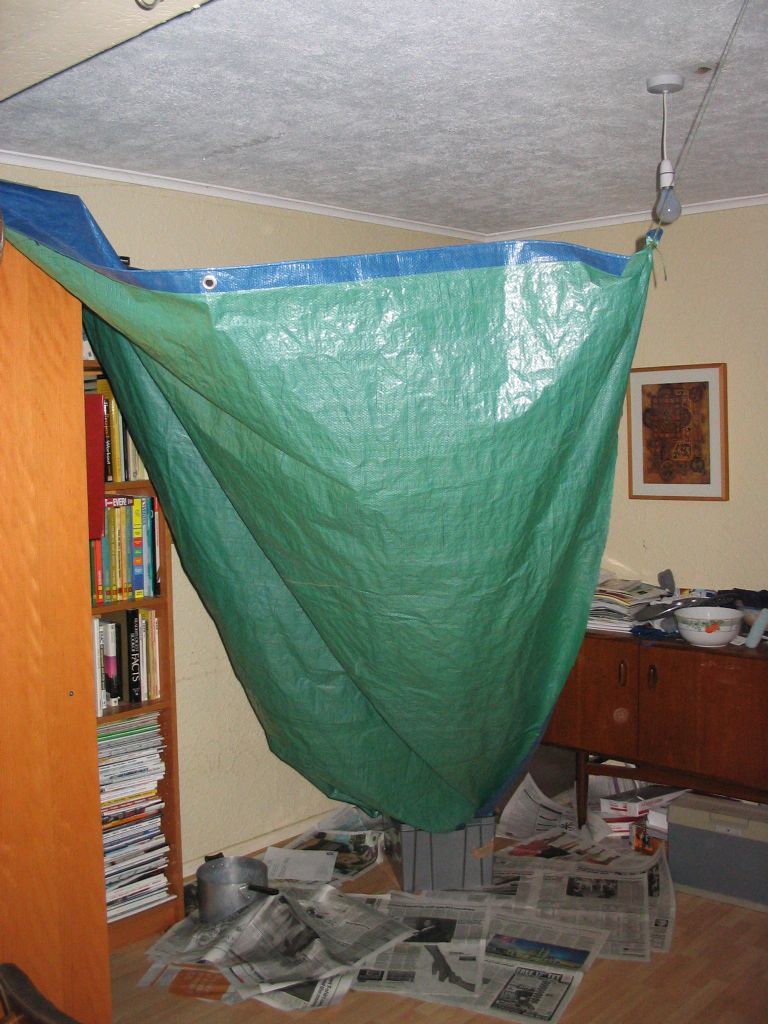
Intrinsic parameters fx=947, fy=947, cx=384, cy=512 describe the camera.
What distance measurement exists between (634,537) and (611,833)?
1.13m

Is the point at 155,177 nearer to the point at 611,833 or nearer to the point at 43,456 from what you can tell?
the point at 43,456

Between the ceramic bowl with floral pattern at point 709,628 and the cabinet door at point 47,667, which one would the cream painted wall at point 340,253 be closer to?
the ceramic bowl with floral pattern at point 709,628

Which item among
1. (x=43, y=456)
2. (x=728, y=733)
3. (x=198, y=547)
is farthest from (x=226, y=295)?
(x=728, y=733)

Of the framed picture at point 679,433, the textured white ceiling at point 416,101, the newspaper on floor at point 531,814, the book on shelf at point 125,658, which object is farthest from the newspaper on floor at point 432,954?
the textured white ceiling at point 416,101

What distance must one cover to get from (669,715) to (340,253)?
6.48 ft

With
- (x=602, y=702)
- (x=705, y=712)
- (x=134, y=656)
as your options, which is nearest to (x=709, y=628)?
(x=705, y=712)

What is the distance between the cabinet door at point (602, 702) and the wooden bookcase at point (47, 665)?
185 centimetres

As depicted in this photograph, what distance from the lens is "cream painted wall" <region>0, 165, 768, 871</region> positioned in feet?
9.83

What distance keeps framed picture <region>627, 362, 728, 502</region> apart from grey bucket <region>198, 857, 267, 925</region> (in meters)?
2.00

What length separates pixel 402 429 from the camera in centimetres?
187

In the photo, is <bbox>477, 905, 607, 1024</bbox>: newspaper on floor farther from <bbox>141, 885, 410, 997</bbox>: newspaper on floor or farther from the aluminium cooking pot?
the aluminium cooking pot

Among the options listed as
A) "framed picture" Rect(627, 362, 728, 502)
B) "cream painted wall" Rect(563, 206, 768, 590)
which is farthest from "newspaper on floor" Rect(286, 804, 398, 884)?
"framed picture" Rect(627, 362, 728, 502)

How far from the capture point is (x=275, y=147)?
2557 mm

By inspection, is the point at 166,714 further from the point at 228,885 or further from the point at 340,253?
the point at 340,253
